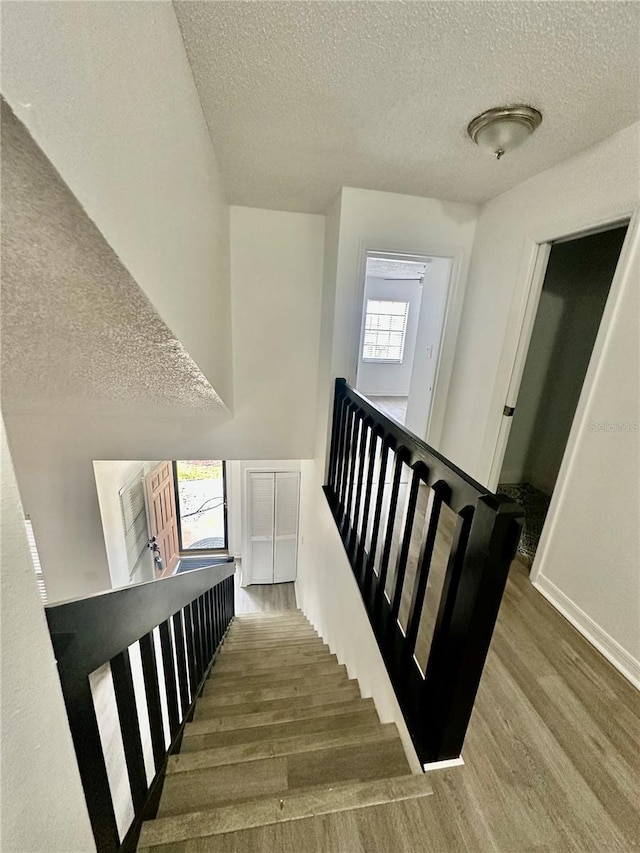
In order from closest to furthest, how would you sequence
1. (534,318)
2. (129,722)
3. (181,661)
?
(129,722), (181,661), (534,318)

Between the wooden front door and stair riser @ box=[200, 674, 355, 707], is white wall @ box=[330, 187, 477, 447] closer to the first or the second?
stair riser @ box=[200, 674, 355, 707]

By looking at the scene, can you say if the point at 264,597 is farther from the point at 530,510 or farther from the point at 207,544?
the point at 530,510

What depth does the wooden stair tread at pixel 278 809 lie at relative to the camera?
0.90 meters

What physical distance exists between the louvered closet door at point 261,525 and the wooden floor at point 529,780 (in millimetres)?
3876

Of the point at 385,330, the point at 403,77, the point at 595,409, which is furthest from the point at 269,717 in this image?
the point at 385,330

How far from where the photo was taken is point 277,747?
1.25m

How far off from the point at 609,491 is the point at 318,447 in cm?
208

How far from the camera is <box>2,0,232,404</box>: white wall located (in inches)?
18.8

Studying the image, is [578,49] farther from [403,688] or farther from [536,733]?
[536,733]

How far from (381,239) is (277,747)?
277 cm

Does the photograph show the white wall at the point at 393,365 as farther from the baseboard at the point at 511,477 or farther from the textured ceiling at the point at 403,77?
the textured ceiling at the point at 403,77

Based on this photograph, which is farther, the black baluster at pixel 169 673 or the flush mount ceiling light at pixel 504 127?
the flush mount ceiling light at pixel 504 127

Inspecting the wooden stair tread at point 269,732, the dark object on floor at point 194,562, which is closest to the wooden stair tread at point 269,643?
the wooden stair tread at point 269,732

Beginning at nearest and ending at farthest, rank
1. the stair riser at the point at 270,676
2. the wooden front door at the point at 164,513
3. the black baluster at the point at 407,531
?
the black baluster at the point at 407,531 → the stair riser at the point at 270,676 → the wooden front door at the point at 164,513
